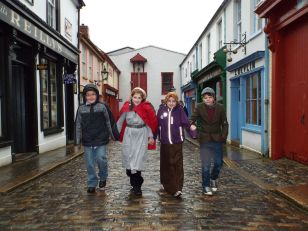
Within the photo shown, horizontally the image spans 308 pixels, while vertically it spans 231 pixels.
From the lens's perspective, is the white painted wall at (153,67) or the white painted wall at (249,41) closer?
the white painted wall at (249,41)

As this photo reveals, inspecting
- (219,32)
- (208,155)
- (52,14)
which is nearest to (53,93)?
(52,14)

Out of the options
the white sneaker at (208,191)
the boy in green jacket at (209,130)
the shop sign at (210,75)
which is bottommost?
the white sneaker at (208,191)

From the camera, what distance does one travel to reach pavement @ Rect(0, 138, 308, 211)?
645 cm

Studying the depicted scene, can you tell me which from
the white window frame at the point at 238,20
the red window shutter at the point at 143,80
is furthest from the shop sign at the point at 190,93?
the white window frame at the point at 238,20

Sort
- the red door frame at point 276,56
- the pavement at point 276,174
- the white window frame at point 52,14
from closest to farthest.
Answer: the pavement at point 276,174
the red door frame at point 276,56
the white window frame at point 52,14

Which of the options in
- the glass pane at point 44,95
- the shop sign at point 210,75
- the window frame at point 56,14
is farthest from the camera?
the shop sign at point 210,75

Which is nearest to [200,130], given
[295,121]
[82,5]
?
[295,121]

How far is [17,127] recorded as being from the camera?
11719 mm

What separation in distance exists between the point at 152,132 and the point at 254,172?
3.04m

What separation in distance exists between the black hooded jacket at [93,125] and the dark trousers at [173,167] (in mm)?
843

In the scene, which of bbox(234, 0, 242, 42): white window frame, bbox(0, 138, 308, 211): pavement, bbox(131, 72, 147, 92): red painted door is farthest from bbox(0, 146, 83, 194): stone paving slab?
bbox(131, 72, 147, 92): red painted door

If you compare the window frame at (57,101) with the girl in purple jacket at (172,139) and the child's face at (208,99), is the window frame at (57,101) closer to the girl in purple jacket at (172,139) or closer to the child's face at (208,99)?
the girl in purple jacket at (172,139)

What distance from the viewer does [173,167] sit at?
6.31 m

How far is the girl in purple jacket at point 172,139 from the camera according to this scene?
20.6 ft
